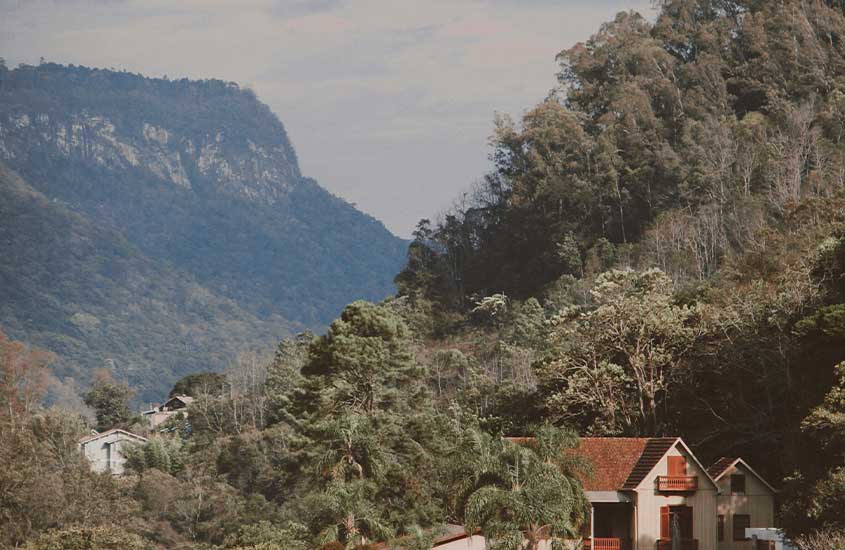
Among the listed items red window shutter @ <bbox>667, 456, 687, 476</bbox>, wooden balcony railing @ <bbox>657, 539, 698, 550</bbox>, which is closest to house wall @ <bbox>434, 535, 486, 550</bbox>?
wooden balcony railing @ <bbox>657, 539, 698, 550</bbox>

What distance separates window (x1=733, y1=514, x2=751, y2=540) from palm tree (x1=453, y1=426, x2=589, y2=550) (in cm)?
690

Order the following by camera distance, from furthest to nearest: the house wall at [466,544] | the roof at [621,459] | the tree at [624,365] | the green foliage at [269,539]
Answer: the tree at [624,365]
the roof at [621,459]
the house wall at [466,544]
the green foliage at [269,539]

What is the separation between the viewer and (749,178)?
257ft

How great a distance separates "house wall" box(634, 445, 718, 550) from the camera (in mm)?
41969

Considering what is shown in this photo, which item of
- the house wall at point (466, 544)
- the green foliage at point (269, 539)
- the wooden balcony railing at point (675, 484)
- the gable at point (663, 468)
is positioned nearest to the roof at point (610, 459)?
the gable at point (663, 468)

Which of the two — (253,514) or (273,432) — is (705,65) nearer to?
→ (273,432)

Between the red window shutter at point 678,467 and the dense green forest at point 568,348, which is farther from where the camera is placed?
the red window shutter at point 678,467

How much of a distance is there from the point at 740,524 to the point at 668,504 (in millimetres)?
2073

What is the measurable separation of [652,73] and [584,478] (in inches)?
2176

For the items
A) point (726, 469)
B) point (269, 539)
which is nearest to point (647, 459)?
point (726, 469)

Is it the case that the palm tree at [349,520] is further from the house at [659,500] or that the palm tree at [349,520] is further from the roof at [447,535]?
the house at [659,500]

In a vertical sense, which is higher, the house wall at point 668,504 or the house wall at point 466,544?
the house wall at point 668,504

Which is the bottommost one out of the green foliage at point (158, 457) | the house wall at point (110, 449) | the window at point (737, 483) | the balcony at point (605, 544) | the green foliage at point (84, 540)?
the green foliage at point (84, 540)

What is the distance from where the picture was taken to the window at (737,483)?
4269 centimetres
